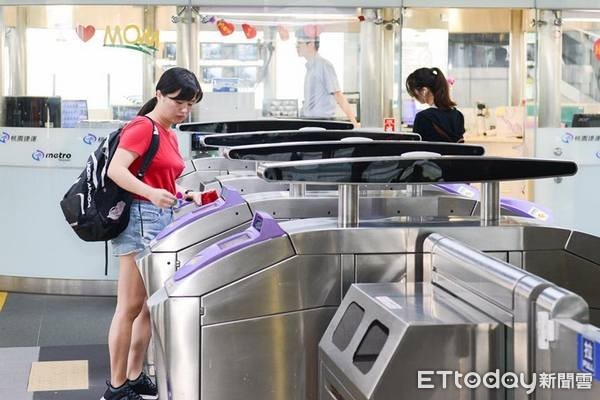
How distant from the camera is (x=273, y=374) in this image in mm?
2684

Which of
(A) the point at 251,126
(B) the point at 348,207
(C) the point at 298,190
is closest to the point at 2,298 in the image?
A: (A) the point at 251,126

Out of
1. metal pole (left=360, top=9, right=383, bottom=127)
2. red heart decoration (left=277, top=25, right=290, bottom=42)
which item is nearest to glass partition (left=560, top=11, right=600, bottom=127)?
metal pole (left=360, top=9, right=383, bottom=127)

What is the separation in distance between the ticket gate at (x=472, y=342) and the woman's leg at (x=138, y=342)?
2064 millimetres

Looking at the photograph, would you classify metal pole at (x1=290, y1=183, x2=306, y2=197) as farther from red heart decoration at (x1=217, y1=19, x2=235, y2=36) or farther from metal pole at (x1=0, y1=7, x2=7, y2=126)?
metal pole at (x1=0, y1=7, x2=7, y2=126)

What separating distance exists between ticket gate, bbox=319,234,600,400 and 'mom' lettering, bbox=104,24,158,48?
5177 millimetres

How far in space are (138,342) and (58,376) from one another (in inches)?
43.8

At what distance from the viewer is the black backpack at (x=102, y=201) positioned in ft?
13.6

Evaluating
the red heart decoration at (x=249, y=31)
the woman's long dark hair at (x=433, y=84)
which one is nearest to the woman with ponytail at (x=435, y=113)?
the woman's long dark hair at (x=433, y=84)

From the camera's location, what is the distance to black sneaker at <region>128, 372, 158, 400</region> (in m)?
4.45

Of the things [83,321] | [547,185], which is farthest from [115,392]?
[547,185]

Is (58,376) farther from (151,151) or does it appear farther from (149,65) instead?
(149,65)

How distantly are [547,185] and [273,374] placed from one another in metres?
5.33

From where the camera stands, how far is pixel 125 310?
4250mm

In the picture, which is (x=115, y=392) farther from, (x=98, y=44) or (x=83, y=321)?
(x=98, y=44)
